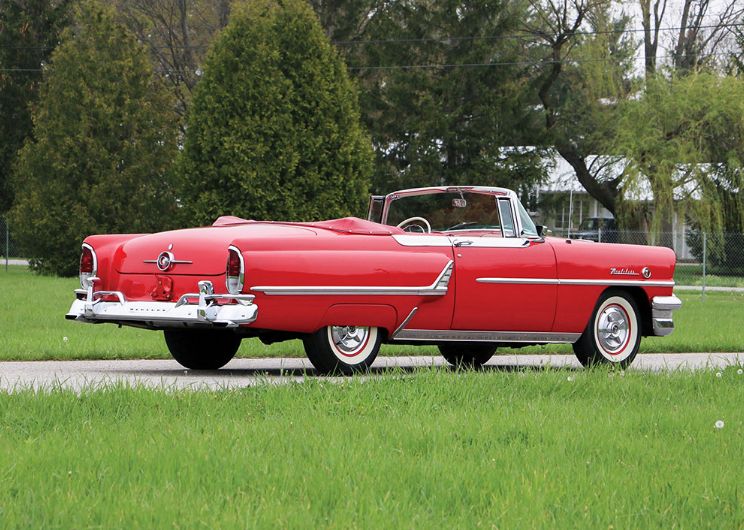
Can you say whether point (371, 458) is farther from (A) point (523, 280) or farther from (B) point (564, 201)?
(B) point (564, 201)

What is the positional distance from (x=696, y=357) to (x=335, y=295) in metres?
5.96

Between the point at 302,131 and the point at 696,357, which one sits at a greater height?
the point at 302,131

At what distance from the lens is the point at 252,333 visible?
1054 cm

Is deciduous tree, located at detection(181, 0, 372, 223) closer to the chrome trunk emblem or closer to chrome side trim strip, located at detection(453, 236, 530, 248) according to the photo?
chrome side trim strip, located at detection(453, 236, 530, 248)

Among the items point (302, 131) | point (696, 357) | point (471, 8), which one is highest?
point (471, 8)

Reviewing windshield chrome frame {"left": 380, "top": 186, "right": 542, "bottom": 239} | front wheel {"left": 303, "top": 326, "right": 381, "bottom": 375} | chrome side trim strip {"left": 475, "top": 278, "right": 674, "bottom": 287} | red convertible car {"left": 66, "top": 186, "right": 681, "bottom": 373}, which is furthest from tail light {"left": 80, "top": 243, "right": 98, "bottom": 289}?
chrome side trim strip {"left": 475, "top": 278, "right": 674, "bottom": 287}

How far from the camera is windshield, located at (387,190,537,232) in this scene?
11922 millimetres

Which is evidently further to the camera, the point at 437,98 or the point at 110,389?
the point at 437,98

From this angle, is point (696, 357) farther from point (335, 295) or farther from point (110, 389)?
point (110, 389)

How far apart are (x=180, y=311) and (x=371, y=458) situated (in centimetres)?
411

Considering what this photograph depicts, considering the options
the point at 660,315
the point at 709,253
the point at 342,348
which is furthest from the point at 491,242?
the point at 709,253

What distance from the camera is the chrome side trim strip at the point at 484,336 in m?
11.1

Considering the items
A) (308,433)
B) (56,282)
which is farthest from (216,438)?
(56,282)

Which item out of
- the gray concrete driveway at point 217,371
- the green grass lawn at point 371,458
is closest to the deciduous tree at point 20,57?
the gray concrete driveway at point 217,371
